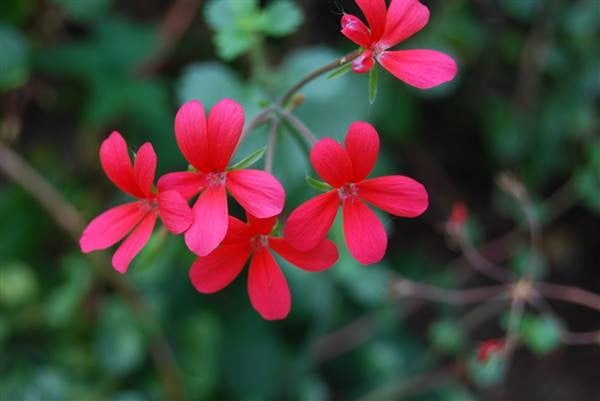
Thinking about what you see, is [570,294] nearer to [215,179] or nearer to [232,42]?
[232,42]

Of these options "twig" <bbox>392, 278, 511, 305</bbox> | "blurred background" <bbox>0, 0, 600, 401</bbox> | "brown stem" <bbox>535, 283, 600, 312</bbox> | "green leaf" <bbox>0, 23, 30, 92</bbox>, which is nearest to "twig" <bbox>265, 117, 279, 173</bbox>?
"blurred background" <bbox>0, 0, 600, 401</bbox>

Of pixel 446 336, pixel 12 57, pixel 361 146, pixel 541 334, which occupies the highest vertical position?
pixel 361 146

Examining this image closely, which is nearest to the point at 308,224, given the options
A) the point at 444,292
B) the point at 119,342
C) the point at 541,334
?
the point at 541,334

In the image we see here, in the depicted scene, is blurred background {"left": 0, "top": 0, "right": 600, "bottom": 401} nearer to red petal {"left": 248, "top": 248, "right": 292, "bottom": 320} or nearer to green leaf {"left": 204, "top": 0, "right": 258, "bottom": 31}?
green leaf {"left": 204, "top": 0, "right": 258, "bottom": 31}

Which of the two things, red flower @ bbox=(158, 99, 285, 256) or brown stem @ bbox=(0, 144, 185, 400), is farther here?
brown stem @ bbox=(0, 144, 185, 400)

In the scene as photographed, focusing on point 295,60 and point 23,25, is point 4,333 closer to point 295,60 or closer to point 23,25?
point 23,25

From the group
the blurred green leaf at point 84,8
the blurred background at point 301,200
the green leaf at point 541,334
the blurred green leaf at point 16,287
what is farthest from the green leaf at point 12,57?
the green leaf at point 541,334

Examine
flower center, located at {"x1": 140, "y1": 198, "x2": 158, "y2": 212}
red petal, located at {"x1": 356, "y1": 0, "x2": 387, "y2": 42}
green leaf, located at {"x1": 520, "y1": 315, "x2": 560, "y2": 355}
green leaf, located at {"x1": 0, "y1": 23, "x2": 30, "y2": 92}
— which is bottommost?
green leaf, located at {"x1": 520, "y1": 315, "x2": 560, "y2": 355}
